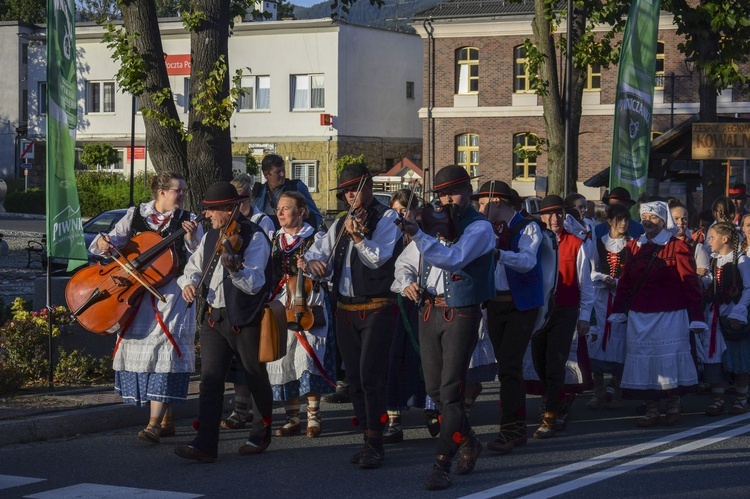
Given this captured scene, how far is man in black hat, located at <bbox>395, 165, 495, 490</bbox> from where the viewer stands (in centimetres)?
759

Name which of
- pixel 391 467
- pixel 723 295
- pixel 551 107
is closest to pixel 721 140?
pixel 551 107

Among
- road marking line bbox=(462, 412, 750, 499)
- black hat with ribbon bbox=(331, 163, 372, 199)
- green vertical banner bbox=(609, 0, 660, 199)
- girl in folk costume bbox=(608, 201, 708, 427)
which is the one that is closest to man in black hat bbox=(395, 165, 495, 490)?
road marking line bbox=(462, 412, 750, 499)

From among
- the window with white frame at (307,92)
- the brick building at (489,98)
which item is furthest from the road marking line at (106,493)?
the window with white frame at (307,92)

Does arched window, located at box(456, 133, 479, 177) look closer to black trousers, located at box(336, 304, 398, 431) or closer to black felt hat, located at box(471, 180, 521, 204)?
black felt hat, located at box(471, 180, 521, 204)

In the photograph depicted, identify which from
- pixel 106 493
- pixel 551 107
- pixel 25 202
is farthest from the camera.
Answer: pixel 25 202

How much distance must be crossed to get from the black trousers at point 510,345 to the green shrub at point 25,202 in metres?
43.3

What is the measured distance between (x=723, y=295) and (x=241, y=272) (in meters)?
5.23

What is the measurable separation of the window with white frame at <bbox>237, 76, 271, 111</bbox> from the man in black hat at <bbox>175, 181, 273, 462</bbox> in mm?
44786

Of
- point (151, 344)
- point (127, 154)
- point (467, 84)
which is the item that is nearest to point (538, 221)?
point (151, 344)

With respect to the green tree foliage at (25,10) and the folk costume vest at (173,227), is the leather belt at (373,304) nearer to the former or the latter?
the folk costume vest at (173,227)

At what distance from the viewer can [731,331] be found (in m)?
11.4

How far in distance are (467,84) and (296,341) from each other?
131 feet

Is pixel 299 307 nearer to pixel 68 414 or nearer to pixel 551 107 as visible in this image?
pixel 68 414

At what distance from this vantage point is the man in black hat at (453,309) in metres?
7.59
